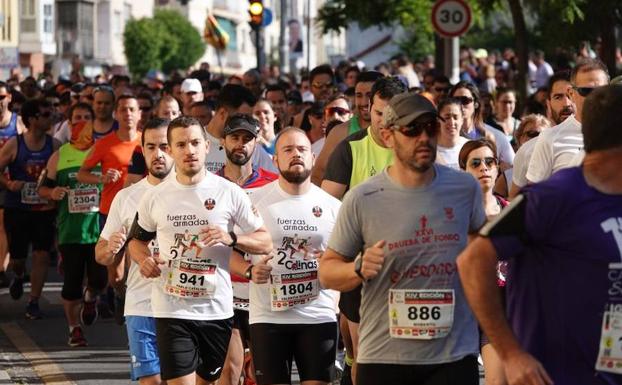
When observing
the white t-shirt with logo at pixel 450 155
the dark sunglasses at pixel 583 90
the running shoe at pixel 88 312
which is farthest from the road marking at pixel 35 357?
the dark sunglasses at pixel 583 90

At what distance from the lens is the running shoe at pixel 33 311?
14250mm

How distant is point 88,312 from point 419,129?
7.51m

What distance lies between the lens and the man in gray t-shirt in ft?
21.1

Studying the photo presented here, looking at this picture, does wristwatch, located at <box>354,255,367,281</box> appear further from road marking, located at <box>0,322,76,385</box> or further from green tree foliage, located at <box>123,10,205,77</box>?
green tree foliage, located at <box>123,10,205,77</box>

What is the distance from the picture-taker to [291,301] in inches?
332

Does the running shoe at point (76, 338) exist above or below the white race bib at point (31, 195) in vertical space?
below

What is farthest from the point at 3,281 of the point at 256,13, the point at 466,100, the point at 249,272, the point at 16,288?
the point at 256,13

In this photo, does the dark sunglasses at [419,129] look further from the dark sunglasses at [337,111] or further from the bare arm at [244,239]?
the dark sunglasses at [337,111]

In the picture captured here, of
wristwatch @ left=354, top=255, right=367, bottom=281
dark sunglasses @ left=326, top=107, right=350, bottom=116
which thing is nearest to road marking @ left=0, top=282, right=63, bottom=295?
dark sunglasses @ left=326, top=107, right=350, bottom=116

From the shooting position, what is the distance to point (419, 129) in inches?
251

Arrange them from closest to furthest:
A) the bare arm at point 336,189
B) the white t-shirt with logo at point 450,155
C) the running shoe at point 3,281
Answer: the bare arm at point 336,189 → the white t-shirt with logo at point 450,155 → the running shoe at point 3,281

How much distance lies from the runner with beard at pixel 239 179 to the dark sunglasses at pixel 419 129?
331 cm

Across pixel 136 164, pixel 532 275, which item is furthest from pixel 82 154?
pixel 532 275

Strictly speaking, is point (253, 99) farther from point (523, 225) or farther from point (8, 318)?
point (523, 225)
